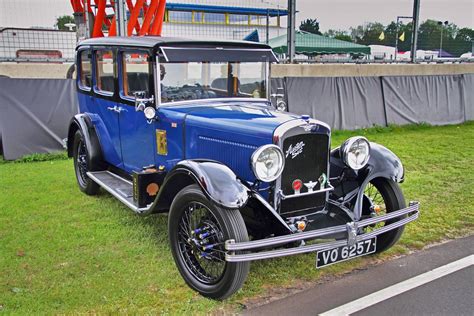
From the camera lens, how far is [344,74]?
37.7ft

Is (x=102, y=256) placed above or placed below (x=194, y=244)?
below

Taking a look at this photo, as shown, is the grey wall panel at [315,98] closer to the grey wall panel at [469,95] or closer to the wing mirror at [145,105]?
the grey wall panel at [469,95]

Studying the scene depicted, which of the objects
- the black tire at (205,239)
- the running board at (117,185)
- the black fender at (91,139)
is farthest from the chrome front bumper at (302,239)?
the black fender at (91,139)

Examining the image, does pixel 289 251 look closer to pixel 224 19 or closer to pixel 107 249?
pixel 107 249

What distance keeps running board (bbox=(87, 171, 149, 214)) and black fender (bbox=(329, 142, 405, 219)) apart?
1767mm

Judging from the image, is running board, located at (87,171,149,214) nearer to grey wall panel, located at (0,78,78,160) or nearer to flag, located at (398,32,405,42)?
grey wall panel, located at (0,78,78,160)

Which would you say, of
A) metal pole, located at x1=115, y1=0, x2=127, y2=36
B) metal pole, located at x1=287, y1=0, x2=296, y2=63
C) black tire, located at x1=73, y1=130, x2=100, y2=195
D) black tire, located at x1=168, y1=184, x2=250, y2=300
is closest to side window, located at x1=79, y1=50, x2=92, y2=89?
black tire, located at x1=73, y1=130, x2=100, y2=195

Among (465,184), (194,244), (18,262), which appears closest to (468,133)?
(465,184)

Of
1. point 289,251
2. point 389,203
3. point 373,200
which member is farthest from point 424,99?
point 289,251

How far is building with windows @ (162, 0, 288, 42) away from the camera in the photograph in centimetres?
927

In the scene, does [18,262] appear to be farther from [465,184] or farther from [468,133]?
[468,133]

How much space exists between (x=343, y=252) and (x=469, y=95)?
11.1 m

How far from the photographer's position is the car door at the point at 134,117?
4488mm

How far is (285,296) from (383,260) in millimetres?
1155
